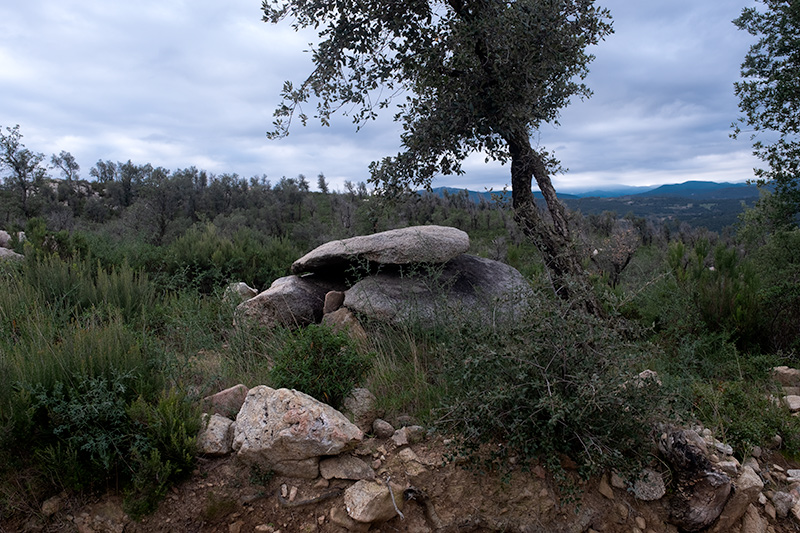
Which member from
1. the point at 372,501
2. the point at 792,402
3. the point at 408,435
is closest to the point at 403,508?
the point at 372,501

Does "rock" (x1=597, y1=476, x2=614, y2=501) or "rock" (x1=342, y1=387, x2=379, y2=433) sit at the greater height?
"rock" (x1=342, y1=387, x2=379, y2=433)

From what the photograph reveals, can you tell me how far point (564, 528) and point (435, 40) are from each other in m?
4.46

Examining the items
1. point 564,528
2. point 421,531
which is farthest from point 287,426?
point 564,528

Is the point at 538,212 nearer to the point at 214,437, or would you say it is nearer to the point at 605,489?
the point at 605,489

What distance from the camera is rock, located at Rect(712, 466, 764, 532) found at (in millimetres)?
2994

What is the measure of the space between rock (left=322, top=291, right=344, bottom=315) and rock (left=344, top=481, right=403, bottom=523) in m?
3.38

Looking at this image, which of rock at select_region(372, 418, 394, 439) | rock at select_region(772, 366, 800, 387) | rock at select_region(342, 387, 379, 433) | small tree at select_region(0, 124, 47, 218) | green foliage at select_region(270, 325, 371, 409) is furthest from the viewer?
small tree at select_region(0, 124, 47, 218)

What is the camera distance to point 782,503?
3162 millimetres

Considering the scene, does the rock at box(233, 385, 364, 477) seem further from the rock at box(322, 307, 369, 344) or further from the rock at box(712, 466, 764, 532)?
the rock at box(712, 466, 764, 532)

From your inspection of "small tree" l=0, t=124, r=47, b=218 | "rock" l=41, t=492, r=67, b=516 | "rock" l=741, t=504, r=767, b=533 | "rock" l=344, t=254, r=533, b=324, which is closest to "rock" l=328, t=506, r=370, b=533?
"rock" l=41, t=492, r=67, b=516

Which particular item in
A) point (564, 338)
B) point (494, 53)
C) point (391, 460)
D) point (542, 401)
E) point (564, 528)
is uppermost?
point (494, 53)

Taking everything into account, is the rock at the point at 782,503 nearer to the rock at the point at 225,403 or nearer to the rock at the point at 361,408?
the rock at the point at 361,408

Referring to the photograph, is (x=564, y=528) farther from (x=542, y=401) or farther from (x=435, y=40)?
(x=435, y=40)

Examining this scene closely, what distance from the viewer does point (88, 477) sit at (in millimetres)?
2900
